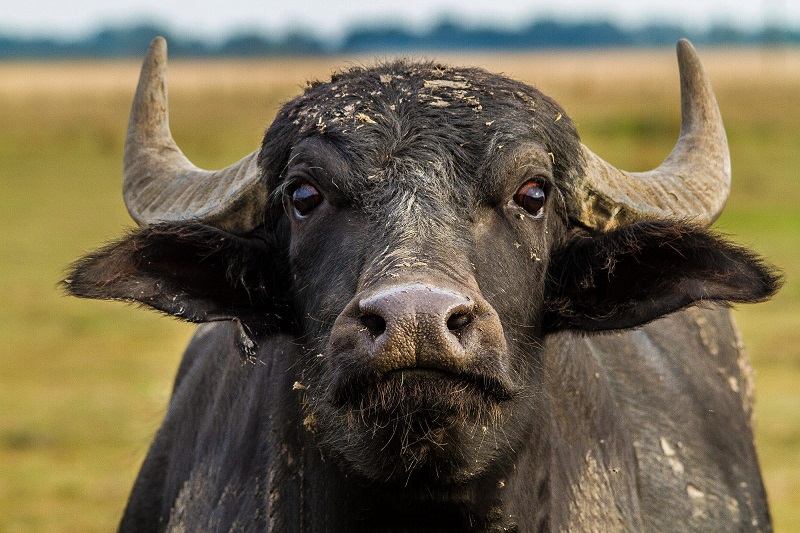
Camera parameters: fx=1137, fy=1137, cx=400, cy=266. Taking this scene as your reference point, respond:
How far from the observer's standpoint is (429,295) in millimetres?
2996

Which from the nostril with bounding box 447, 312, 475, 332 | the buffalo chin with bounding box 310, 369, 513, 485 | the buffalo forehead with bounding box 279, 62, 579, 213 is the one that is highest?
the buffalo forehead with bounding box 279, 62, 579, 213

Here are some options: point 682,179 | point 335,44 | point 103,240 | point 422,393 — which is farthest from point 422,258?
point 335,44

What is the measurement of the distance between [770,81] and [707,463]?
159 ft

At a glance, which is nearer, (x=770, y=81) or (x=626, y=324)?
(x=626, y=324)

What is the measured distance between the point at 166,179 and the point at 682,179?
2111 millimetres

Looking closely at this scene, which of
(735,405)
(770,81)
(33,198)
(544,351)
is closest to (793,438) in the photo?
(735,405)

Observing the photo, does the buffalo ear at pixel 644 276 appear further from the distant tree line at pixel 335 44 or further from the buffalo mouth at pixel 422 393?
the distant tree line at pixel 335 44

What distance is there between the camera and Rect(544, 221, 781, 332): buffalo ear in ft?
12.3

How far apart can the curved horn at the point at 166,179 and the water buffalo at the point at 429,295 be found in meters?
0.01

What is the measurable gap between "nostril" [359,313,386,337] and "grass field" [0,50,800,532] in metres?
1.67

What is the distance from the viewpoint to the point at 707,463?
5.00 m

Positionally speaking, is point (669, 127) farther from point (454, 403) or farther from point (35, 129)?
point (454, 403)

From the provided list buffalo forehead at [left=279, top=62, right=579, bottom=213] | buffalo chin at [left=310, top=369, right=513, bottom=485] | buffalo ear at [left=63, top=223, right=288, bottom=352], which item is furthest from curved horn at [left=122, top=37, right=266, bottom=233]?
buffalo chin at [left=310, top=369, right=513, bottom=485]

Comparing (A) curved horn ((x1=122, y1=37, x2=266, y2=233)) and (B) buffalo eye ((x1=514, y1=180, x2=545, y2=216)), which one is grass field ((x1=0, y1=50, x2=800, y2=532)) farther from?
(B) buffalo eye ((x1=514, y1=180, x2=545, y2=216))
